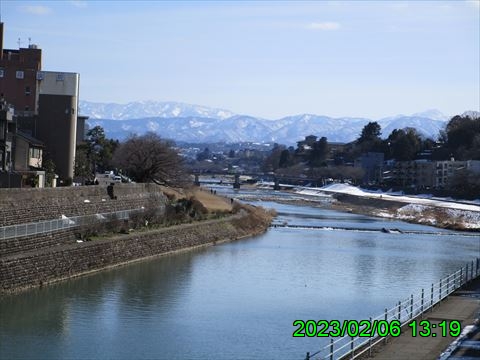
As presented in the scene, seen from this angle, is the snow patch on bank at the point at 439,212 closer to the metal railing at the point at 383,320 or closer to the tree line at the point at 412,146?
the tree line at the point at 412,146

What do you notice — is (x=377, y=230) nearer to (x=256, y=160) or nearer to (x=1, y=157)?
(x=1, y=157)

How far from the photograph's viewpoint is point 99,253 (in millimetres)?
20938

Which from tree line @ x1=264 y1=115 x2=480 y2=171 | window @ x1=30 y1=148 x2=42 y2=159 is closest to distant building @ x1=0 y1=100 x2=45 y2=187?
window @ x1=30 y1=148 x2=42 y2=159

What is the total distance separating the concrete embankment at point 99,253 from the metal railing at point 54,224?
501mm

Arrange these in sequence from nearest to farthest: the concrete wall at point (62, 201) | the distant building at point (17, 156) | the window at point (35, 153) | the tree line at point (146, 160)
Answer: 1. the concrete wall at point (62, 201)
2. the distant building at point (17, 156)
3. the window at point (35, 153)
4. the tree line at point (146, 160)

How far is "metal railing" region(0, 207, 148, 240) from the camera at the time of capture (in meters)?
17.7

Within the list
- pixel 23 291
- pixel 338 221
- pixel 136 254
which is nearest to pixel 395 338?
pixel 23 291

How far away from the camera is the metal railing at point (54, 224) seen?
1773 centimetres

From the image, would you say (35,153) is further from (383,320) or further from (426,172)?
(426,172)

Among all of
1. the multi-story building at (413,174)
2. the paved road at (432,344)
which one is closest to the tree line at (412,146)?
the multi-story building at (413,174)

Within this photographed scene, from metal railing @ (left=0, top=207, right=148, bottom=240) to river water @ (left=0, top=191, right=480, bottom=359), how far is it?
1.40 m

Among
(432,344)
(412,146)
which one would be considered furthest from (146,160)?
(412,146)

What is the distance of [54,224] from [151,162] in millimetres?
17274
